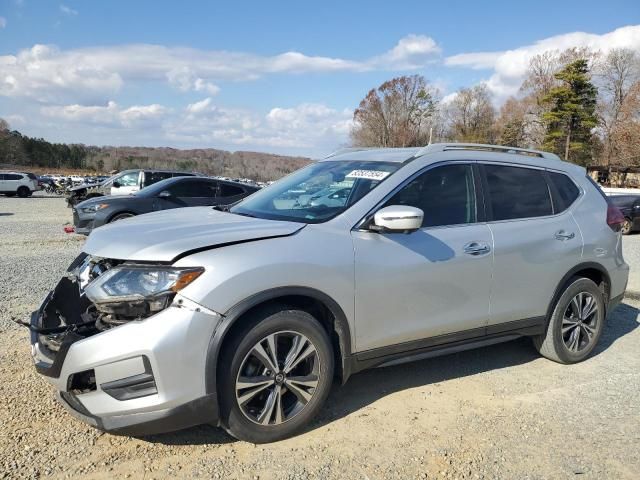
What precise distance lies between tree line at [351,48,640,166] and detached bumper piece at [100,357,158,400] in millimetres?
43969

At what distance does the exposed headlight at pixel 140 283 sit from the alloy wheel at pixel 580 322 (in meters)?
3.38

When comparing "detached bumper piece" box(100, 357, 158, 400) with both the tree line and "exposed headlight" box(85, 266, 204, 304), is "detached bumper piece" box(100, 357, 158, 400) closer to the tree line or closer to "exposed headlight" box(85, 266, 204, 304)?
"exposed headlight" box(85, 266, 204, 304)

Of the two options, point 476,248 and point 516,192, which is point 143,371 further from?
point 516,192

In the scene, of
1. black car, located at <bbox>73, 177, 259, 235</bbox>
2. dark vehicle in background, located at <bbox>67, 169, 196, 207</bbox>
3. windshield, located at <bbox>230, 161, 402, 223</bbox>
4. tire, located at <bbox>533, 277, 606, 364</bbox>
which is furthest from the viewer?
dark vehicle in background, located at <bbox>67, 169, 196, 207</bbox>

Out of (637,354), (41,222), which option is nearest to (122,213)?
(41,222)

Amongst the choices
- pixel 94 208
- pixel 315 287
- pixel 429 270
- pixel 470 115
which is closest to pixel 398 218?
pixel 429 270

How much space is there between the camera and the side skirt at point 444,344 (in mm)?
3451

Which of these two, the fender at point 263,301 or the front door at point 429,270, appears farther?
the front door at point 429,270

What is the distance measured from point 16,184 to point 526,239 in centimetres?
3661

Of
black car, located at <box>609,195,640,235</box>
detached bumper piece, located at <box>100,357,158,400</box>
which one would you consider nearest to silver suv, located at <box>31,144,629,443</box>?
detached bumper piece, located at <box>100,357,158,400</box>

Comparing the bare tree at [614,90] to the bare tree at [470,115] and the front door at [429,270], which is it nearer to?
the bare tree at [470,115]

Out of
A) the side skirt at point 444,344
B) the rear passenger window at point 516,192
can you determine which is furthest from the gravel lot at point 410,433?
the rear passenger window at point 516,192

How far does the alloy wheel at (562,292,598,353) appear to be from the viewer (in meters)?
4.56

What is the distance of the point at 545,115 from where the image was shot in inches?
2050
